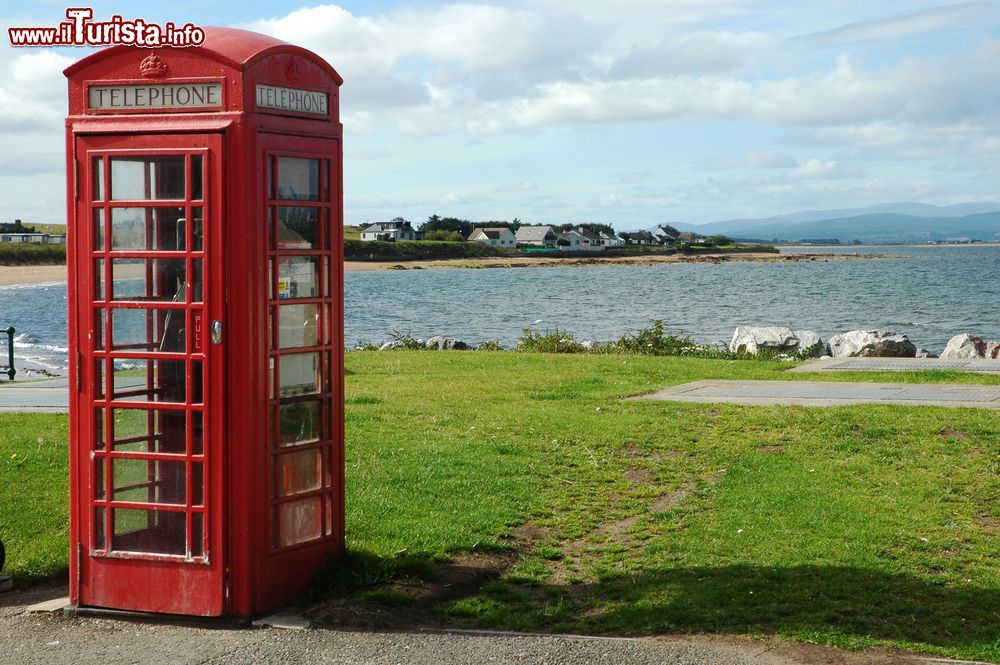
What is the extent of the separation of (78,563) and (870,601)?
461 cm

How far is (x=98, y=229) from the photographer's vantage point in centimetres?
630

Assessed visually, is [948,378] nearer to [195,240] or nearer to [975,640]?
[975,640]

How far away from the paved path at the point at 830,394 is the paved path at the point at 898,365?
85.6 inches

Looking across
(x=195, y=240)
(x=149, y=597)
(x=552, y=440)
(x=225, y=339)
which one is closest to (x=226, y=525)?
(x=149, y=597)

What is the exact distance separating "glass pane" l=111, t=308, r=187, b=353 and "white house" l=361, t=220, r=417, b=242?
442ft

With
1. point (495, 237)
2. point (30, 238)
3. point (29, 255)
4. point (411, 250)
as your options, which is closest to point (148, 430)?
point (29, 255)

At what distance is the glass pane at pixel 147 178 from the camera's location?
6203mm

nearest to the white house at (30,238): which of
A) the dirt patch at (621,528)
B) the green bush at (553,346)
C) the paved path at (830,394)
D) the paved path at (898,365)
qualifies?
the green bush at (553,346)

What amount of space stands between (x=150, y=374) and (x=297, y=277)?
3.38ft

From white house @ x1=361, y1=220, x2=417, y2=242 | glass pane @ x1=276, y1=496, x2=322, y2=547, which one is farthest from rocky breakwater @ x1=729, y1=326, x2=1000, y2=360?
white house @ x1=361, y1=220, x2=417, y2=242

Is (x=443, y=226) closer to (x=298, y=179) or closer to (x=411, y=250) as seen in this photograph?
(x=411, y=250)

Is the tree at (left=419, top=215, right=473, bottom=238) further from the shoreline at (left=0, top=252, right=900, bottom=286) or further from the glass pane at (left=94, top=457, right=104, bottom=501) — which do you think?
the glass pane at (left=94, top=457, right=104, bottom=501)

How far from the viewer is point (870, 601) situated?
6324 mm

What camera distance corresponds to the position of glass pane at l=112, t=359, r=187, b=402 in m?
Result: 6.41
